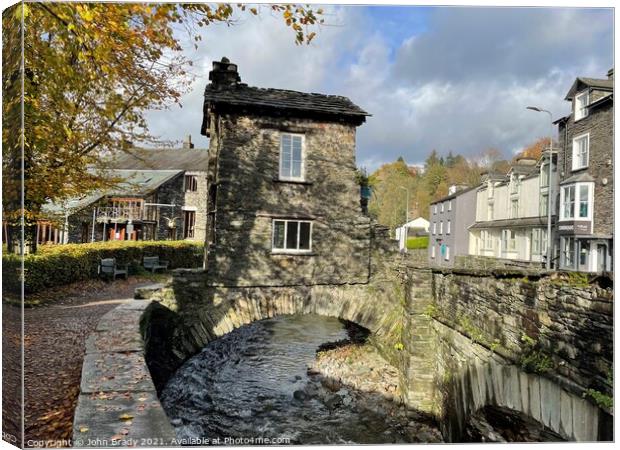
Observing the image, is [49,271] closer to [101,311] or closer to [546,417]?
[101,311]

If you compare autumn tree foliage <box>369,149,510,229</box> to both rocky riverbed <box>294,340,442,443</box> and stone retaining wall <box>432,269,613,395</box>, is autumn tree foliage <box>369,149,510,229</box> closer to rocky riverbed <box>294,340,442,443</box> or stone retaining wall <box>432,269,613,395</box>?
stone retaining wall <box>432,269,613,395</box>

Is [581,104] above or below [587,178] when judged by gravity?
above

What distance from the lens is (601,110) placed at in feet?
12.4

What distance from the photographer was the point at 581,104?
154 inches

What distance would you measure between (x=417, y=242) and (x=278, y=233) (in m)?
2.84

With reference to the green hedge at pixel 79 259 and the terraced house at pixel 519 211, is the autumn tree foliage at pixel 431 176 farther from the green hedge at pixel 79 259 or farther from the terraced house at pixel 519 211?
the green hedge at pixel 79 259

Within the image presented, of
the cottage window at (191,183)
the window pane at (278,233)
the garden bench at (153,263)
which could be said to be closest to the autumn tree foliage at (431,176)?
the window pane at (278,233)

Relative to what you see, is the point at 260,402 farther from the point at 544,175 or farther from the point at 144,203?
the point at 544,175

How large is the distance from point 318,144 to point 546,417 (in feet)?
20.2

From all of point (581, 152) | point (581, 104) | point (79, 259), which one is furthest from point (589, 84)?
point (79, 259)

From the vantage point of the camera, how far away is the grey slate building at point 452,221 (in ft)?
16.2

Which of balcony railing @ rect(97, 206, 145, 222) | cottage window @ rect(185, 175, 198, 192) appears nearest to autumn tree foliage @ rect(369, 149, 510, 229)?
cottage window @ rect(185, 175, 198, 192)

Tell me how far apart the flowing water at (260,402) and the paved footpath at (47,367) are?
1.85m

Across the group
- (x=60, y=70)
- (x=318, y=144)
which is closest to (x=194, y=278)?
(x=318, y=144)
